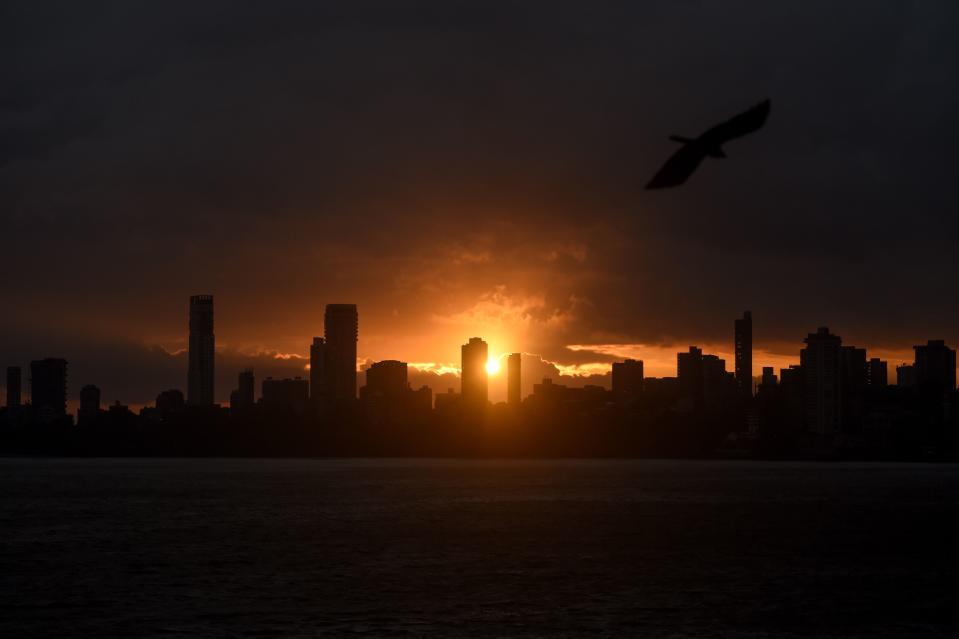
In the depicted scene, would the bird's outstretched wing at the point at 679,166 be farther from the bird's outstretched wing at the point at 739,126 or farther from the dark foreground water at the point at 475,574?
the dark foreground water at the point at 475,574

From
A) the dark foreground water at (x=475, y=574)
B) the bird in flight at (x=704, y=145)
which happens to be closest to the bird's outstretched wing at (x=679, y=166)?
the bird in flight at (x=704, y=145)

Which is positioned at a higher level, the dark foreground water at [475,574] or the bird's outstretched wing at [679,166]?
the bird's outstretched wing at [679,166]

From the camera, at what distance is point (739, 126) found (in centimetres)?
1948

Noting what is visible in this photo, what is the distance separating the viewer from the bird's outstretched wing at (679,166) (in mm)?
19375

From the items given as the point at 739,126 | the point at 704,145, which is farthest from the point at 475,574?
the point at 739,126

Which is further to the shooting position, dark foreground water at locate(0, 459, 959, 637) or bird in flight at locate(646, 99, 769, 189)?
dark foreground water at locate(0, 459, 959, 637)

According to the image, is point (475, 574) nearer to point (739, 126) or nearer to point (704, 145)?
A: point (704, 145)

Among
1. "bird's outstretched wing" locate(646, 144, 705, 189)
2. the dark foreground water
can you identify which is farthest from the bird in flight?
the dark foreground water

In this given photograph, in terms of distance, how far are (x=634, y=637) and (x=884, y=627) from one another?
1785cm

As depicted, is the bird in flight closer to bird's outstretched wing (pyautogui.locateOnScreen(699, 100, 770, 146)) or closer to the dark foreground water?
bird's outstretched wing (pyautogui.locateOnScreen(699, 100, 770, 146))

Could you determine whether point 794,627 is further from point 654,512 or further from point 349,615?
point 654,512

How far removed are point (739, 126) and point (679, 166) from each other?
1.21 m

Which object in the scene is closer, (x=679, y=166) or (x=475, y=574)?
(x=679, y=166)

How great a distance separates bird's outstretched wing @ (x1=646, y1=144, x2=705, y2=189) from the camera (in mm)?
19375
